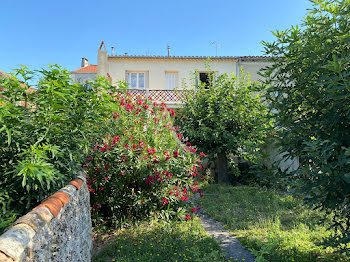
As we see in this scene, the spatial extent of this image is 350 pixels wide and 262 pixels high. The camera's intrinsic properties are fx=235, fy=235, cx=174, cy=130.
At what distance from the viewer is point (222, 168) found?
10.2 m

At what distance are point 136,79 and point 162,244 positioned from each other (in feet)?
40.6

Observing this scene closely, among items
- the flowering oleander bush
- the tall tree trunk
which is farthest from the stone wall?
the tall tree trunk

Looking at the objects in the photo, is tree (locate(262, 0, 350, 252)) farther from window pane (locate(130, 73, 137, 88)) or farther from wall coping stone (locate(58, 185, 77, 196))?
window pane (locate(130, 73, 137, 88))

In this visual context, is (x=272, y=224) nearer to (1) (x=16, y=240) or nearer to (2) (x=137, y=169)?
(2) (x=137, y=169)

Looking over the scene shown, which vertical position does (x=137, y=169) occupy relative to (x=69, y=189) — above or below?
below

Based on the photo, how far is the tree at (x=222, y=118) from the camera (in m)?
9.17

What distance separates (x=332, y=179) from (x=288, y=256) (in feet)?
6.14

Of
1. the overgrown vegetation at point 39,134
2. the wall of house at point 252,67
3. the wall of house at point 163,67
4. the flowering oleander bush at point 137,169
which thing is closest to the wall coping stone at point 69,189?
the overgrown vegetation at point 39,134

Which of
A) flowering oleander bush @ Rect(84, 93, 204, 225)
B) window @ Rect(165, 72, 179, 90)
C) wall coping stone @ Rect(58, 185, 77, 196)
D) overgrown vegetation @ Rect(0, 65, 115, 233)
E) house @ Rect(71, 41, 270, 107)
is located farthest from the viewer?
window @ Rect(165, 72, 179, 90)

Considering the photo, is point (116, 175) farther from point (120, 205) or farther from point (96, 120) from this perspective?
point (96, 120)

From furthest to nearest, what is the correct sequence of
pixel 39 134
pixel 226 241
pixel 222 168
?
pixel 222 168
pixel 226 241
pixel 39 134

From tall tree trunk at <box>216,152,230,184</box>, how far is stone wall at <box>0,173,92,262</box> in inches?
307

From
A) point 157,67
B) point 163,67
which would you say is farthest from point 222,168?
point 157,67

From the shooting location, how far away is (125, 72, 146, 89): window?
15000 mm
